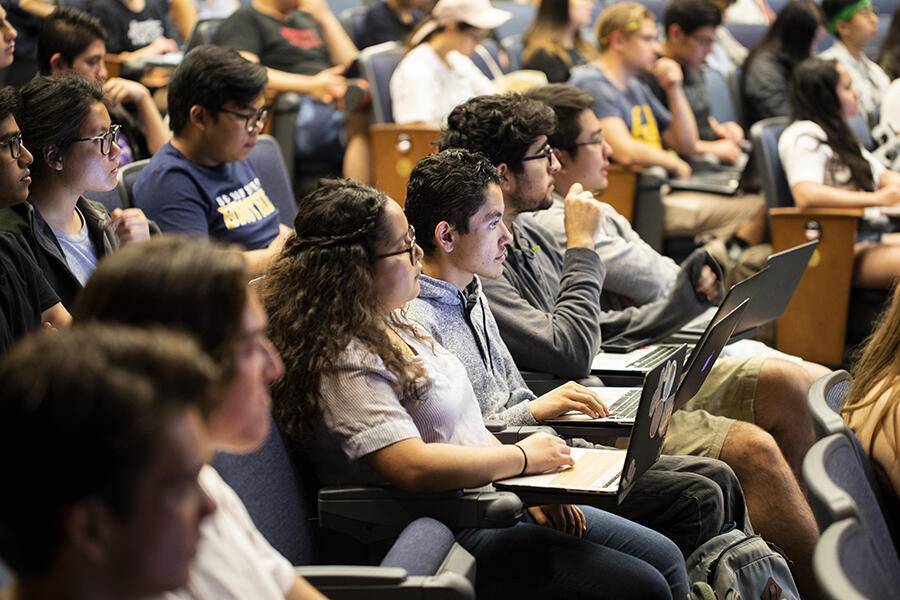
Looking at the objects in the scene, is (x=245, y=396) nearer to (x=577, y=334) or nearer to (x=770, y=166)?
(x=577, y=334)

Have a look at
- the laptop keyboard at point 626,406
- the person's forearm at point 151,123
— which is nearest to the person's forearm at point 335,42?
the person's forearm at point 151,123

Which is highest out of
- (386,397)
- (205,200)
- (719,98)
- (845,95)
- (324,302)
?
(324,302)

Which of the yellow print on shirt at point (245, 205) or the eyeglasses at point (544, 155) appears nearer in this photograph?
the eyeglasses at point (544, 155)

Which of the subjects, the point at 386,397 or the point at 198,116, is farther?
the point at 198,116

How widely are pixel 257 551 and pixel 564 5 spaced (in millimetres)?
4129

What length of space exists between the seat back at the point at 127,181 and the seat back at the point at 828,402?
1667 millimetres

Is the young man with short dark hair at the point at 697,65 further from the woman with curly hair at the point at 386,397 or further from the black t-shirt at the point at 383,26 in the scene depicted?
the woman with curly hair at the point at 386,397

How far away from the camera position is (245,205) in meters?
2.70

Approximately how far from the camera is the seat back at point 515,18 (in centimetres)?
582

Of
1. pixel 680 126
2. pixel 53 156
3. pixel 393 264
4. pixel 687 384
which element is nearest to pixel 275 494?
pixel 393 264

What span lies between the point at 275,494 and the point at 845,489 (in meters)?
0.74

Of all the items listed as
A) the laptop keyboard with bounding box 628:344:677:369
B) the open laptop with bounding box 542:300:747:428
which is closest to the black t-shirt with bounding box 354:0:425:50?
the laptop keyboard with bounding box 628:344:677:369

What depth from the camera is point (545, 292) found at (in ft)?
7.78

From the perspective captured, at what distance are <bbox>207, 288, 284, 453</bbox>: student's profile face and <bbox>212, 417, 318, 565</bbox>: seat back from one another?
385 mm
